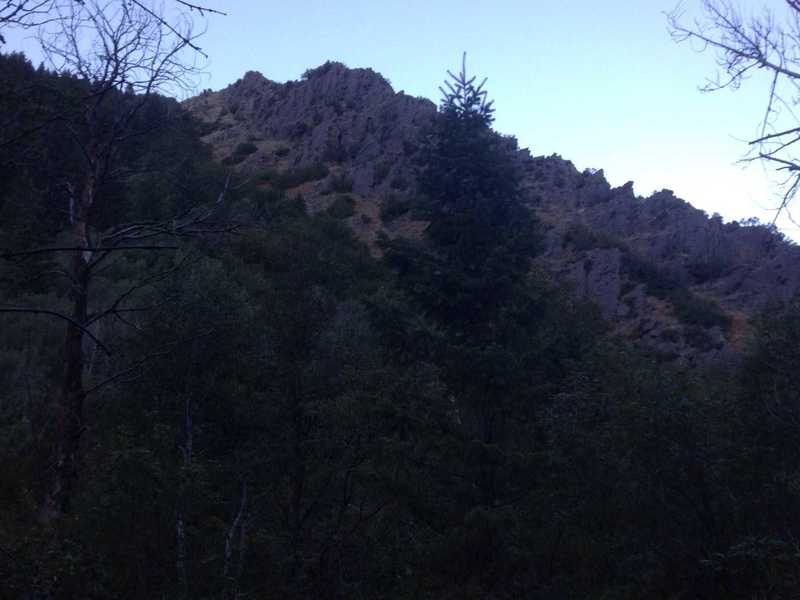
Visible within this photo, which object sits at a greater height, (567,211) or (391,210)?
(567,211)

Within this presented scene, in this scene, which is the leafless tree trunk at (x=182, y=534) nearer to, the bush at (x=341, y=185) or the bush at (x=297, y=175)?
the bush at (x=341, y=185)

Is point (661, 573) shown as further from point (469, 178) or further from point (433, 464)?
point (469, 178)

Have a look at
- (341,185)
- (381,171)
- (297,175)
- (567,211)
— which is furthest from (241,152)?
(567,211)

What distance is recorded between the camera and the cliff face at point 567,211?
107ft

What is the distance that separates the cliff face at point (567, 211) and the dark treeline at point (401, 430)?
8.96 meters

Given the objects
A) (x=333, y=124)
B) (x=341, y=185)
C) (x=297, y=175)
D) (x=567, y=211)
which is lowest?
(x=567, y=211)

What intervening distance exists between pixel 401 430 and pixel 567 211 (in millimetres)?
32430

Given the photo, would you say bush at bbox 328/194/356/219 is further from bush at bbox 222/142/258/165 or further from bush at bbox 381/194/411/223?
bush at bbox 222/142/258/165

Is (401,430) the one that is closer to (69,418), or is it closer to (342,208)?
(69,418)

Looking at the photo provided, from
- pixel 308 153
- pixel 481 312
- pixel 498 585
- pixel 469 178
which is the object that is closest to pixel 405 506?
pixel 498 585

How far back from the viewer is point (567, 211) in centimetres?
4347

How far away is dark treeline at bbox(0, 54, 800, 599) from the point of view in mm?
10523

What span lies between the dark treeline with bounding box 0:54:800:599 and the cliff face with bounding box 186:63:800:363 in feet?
29.4

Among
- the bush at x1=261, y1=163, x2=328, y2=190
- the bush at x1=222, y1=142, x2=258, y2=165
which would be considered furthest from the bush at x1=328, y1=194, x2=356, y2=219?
the bush at x1=222, y1=142, x2=258, y2=165
